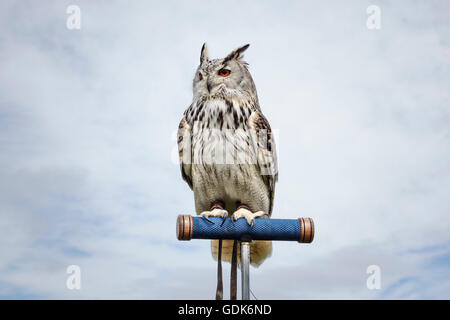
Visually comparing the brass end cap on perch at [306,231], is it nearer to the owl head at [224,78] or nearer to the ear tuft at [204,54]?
the owl head at [224,78]

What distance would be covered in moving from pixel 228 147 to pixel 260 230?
24.3 inches

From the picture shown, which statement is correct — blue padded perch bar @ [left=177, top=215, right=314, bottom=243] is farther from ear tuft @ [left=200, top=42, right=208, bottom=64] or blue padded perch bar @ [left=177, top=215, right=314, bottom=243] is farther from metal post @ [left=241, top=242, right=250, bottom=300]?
ear tuft @ [left=200, top=42, right=208, bottom=64]

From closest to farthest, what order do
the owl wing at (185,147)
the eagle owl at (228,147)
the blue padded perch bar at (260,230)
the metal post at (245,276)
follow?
the metal post at (245,276)
the blue padded perch bar at (260,230)
the eagle owl at (228,147)
the owl wing at (185,147)

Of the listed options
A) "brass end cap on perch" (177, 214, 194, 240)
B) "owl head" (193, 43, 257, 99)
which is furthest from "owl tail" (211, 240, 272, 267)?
"owl head" (193, 43, 257, 99)

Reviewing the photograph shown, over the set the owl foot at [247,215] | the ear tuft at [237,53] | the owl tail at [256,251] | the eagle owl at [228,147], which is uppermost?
the ear tuft at [237,53]

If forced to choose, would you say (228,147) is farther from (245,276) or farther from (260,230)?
→ (245,276)

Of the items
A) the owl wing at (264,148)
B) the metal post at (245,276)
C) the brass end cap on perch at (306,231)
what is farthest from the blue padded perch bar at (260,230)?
the owl wing at (264,148)

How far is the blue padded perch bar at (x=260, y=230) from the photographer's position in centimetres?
249

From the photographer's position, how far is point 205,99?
10.1ft

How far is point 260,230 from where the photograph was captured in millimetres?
2504

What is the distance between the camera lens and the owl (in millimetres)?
2881
